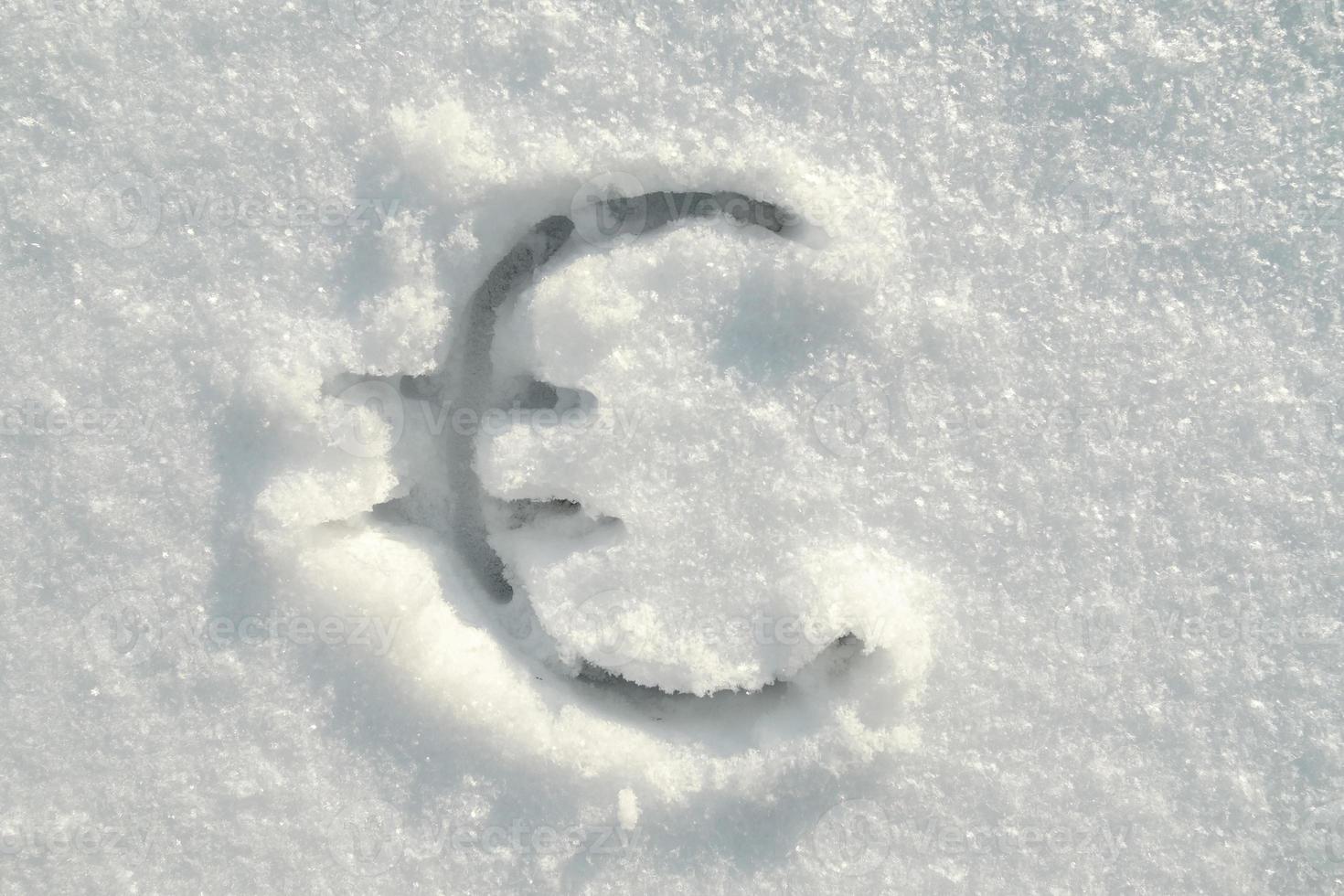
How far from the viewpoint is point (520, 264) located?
3.91ft

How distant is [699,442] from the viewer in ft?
3.74

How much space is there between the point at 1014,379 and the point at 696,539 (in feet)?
1.33

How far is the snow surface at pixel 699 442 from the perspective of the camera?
1127 mm

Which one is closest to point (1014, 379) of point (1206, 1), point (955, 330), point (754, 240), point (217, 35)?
point (955, 330)

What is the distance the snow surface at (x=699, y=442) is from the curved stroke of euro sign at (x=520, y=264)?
0.03 metres

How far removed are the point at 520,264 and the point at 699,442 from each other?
1.01ft

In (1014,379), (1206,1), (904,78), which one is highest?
(1206,1)

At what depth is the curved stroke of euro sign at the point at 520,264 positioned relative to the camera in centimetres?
117

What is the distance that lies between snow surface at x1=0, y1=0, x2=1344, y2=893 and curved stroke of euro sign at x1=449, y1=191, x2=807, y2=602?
3cm

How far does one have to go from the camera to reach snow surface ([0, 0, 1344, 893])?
1.13 m

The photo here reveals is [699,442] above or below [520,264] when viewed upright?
below

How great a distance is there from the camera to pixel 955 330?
1.13 meters

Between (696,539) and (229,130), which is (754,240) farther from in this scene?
(229,130)

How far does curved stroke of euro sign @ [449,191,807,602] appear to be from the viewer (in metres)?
1.17
